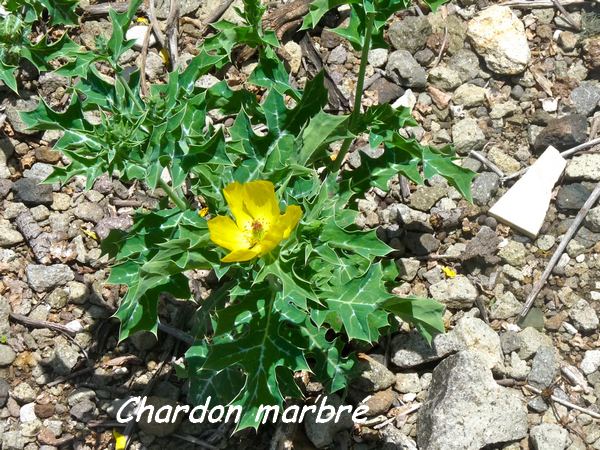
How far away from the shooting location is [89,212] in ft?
14.3

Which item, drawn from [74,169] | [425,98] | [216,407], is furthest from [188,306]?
[425,98]

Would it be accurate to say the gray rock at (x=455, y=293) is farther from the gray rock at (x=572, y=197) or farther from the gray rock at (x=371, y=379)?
the gray rock at (x=572, y=197)

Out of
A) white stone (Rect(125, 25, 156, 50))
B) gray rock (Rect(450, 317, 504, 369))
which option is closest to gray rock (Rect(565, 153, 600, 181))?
gray rock (Rect(450, 317, 504, 369))

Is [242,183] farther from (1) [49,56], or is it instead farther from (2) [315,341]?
(1) [49,56]

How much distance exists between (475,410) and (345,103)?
6.00 feet

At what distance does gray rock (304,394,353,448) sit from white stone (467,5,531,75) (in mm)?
2146

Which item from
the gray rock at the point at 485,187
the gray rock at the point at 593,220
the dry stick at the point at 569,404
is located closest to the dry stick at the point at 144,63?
the gray rock at the point at 485,187

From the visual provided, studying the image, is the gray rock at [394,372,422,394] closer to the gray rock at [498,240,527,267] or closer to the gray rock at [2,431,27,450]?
the gray rock at [498,240,527,267]

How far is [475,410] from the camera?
3.74 m

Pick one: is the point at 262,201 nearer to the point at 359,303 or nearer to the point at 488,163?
the point at 359,303

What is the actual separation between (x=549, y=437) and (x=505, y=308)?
0.67m

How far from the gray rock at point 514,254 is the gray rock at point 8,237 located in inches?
97.1

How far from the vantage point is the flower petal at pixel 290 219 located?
2850 mm

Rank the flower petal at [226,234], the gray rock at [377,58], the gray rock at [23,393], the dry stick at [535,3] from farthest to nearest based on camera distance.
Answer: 1. the dry stick at [535,3]
2. the gray rock at [377,58]
3. the gray rock at [23,393]
4. the flower petal at [226,234]
